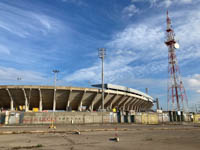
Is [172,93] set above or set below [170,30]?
below

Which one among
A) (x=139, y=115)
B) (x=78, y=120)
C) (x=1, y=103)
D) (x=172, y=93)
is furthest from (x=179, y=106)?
(x=1, y=103)

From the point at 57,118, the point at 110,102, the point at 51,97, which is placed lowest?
the point at 57,118

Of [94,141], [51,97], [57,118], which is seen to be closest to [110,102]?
[51,97]

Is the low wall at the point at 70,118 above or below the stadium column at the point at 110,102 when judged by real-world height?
below

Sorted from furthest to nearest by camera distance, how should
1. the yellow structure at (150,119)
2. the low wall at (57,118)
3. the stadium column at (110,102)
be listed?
the stadium column at (110,102)
the yellow structure at (150,119)
the low wall at (57,118)

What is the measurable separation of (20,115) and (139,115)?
2669cm

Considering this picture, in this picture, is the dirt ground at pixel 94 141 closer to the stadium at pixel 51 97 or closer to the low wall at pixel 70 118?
the low wall at pixel 70 118

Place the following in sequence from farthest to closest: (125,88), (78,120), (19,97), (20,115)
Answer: (125,88) → (19,97) → (78,120) → (20,115)

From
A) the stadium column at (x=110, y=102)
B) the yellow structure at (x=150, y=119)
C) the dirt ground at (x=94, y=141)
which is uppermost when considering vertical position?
the stadium column at (x=110, y=102)

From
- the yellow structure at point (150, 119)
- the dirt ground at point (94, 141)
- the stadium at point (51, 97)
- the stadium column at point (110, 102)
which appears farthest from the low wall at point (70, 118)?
the stadium column at point (110, 102)

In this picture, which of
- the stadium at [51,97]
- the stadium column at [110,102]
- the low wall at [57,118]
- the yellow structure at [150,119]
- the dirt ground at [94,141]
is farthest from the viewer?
the stadium column at [110,102]

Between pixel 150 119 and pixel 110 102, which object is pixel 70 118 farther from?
pixel 110 102

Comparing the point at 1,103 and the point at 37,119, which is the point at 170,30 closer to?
the point at 37,119

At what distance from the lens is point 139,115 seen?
128 feet
